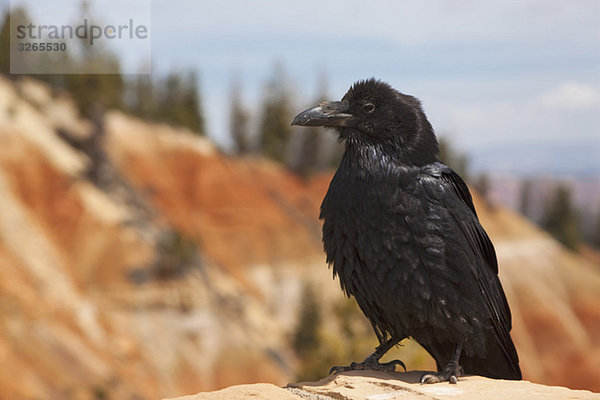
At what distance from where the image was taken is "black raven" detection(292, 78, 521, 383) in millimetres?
5066

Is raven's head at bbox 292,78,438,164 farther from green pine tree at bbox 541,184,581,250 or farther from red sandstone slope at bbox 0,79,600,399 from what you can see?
green pine tree at bbox 541,184,581,250

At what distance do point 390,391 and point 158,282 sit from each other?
1264 inches

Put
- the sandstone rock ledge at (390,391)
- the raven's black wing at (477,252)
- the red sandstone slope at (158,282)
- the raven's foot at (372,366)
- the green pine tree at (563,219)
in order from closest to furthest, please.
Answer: the sandstone rock ledge at (390,391) < the raven's black wing at (477,252) < the raven's foot at (372,366) < the red sandstone slope at (158,282) < the green pine tree at (563,219)

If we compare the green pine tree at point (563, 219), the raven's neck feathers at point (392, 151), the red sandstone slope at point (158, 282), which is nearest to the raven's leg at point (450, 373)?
the raven's neck feathers at point (392, 151)

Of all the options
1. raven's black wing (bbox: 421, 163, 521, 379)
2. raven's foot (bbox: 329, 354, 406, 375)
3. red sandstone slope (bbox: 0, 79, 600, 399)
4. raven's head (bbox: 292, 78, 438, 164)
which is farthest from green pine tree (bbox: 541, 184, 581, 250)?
raven's head (bbox: 292, 78, 438, 164)

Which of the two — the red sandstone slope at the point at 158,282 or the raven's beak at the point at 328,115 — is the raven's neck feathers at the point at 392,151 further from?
the red sandstone slope at the point at 158,282

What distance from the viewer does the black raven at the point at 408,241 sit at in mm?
5066

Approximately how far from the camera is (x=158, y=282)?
116ft

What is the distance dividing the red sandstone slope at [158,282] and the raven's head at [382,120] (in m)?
26.5

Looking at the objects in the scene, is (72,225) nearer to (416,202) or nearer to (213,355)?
(213,355)

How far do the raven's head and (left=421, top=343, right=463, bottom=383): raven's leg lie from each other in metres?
1.63

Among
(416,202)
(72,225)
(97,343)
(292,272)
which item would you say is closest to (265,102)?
(292,272)

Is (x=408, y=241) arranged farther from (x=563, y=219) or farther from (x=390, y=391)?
(x=563, y=219)

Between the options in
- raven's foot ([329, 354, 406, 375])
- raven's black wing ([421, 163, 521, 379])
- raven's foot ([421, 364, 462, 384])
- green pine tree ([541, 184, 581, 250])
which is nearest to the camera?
raven's foot ([421, 364, 462, 384])
